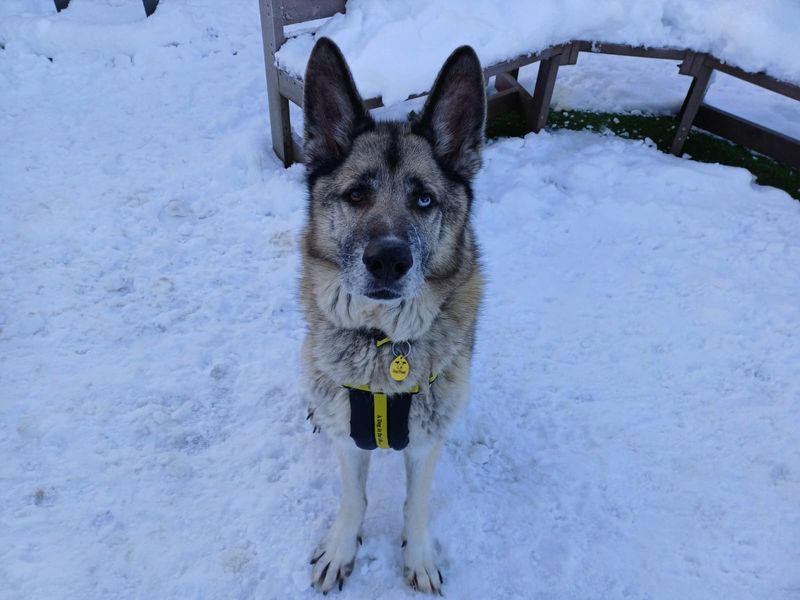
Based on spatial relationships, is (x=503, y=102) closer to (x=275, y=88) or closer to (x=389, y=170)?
(x=275, y=88)

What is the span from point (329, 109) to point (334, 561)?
2.26m

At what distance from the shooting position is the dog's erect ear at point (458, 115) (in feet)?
7.41

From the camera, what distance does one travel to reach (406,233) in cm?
218

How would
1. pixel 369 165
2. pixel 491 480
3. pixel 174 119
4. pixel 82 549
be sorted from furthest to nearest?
1. pixel 174 119
2. pixel 491 480
3. pixel 82 549
4. pixel 369 165

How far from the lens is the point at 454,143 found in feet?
8.26

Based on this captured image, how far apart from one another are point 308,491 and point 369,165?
1899mm

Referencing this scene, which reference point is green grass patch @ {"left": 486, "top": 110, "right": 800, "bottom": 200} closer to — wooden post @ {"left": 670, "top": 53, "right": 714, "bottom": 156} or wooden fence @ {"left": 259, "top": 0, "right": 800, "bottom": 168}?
wooden fence @ {"left": 259, "top": 0, "right": 800, "bottom": 168}

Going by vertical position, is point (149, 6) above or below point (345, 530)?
above

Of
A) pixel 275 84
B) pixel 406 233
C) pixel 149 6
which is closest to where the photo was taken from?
pixel 406 233

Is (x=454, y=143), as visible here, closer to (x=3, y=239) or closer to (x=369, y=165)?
(x=369, y=165)

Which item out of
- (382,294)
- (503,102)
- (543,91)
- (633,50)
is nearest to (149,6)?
(503,102)

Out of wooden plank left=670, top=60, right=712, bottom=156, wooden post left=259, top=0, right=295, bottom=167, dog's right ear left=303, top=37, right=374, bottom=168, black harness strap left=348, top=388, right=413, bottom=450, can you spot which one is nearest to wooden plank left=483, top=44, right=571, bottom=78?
wooden plank left=670, top=60, right=712, bottom=156

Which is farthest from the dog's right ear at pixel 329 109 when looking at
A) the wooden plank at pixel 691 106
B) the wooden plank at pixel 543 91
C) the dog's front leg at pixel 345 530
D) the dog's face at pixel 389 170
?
the wooden plank at pixel 691 106

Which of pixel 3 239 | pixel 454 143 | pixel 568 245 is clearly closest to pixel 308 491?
pixel 454 143
